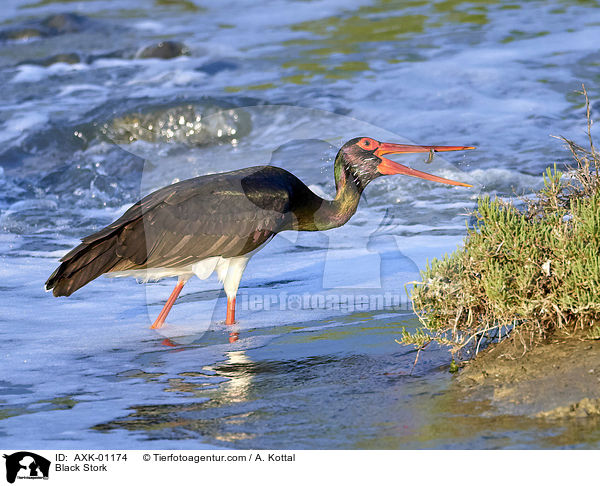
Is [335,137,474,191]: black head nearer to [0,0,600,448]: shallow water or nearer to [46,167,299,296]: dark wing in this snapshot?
[46,167,299,296]: dark wing

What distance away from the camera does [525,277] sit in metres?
4.30

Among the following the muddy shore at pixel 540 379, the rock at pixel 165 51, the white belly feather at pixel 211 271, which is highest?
the rock at pixel 165 51

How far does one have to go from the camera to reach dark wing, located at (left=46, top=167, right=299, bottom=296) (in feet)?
20.7

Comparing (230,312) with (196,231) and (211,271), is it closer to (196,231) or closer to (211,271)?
(211,271)

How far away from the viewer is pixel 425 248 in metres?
8.06

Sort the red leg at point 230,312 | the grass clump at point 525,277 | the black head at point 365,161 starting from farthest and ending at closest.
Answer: the black head at point 365,161, the red leg at point 230,312, the grass clump at point 525,277

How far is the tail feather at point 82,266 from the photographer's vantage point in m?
6.07

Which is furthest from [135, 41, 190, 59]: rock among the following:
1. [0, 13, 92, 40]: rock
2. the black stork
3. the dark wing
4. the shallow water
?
the dark wing

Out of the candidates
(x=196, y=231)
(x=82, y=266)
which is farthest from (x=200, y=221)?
(x=82, y=266)

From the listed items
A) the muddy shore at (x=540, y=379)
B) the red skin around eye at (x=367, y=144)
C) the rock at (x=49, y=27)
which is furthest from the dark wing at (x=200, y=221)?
the rock at (x=49, y=27)

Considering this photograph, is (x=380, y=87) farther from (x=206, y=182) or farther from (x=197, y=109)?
(x=206, y=182)
